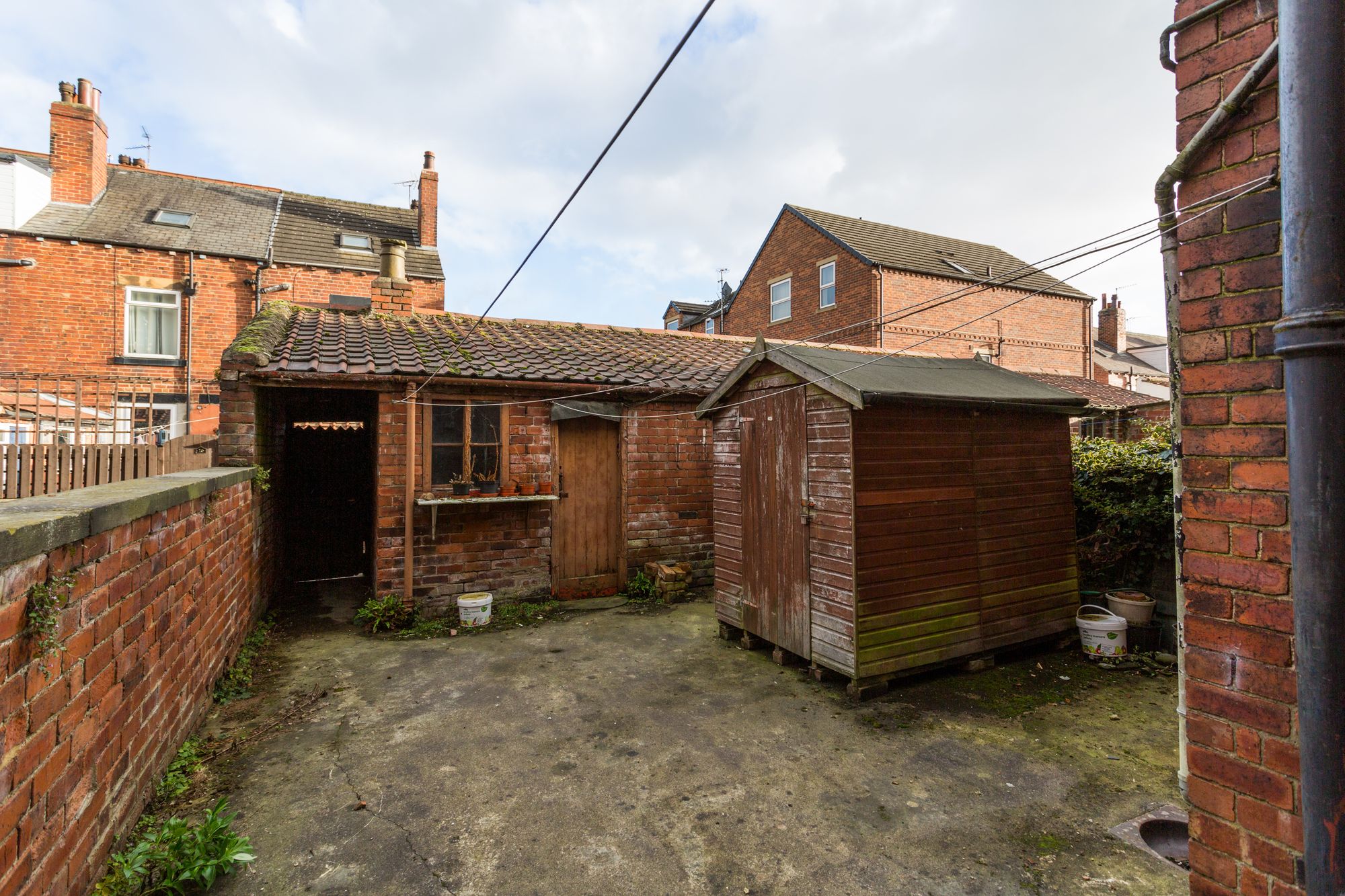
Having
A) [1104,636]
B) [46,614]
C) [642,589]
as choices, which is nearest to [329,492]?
[642,589]

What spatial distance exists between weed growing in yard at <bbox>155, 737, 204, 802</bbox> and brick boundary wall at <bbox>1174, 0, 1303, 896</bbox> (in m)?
4.53

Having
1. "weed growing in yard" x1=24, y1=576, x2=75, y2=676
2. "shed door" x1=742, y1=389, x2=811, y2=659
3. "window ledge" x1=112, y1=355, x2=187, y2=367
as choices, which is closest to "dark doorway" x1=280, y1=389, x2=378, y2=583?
"shed door" x1=742, y1=389, x2=811, y2=659

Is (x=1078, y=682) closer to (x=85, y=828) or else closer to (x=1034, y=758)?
(x=1034, y=758)

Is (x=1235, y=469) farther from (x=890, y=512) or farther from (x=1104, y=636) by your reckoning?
(x=1104, y=636)

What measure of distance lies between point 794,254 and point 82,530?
1964cm

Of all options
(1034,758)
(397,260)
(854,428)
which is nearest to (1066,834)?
(1034,758)

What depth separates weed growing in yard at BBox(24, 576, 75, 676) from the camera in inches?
74.3

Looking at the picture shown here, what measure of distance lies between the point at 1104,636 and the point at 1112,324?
100 ft

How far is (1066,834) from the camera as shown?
2939 mm

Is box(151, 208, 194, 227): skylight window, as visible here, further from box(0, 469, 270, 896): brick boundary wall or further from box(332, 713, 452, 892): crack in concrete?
box(332, 713, 452, 892): crack in concrete

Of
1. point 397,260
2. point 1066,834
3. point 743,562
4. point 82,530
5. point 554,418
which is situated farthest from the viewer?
point 397,260

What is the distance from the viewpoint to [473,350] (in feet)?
25.7

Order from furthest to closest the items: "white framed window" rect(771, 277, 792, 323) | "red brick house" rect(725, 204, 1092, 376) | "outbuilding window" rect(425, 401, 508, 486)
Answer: "white framed window" rect(771, 277, 792, 323) → "red brick house" rect(725, 204, 1092, 376) → "outbuilding window" rect(425, 401, 508, 486)

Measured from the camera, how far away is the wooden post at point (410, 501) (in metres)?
6.73
